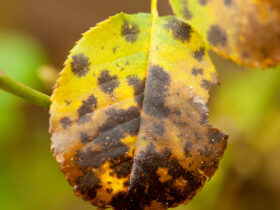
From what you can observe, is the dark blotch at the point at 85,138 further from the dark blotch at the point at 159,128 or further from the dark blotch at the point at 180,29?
the dark blotch at the point at 180,29

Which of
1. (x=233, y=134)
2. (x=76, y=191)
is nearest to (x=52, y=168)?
(x=233, y=134)

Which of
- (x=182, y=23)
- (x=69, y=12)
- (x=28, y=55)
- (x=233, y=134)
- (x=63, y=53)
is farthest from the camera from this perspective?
(x=69, y=12)

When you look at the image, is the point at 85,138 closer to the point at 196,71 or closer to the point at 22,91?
the point at 22,91

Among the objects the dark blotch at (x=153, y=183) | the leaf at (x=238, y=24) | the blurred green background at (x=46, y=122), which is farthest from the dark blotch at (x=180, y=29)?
the blurred green background at (x=46, y=122)

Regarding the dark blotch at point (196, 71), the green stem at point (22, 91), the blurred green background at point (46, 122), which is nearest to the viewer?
the green stem at point (22, 91)

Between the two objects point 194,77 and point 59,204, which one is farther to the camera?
point 59,204

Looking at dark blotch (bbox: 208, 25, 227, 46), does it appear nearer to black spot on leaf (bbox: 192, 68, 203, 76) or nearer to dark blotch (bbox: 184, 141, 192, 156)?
black spot on leaf (bbox: 192, 68, 203, 76)

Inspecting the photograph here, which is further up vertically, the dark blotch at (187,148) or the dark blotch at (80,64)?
the dark blotch at (80,64)

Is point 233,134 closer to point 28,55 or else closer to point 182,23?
point 182,23
